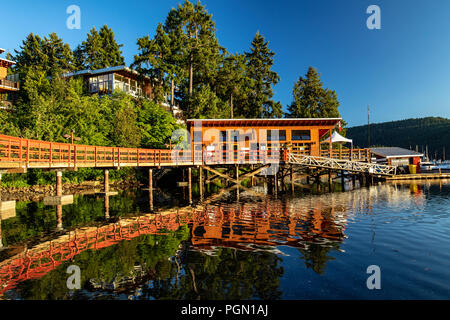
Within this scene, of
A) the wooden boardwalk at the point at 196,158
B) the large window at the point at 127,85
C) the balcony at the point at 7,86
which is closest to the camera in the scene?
the wooden boardwalk at the point at 196,158

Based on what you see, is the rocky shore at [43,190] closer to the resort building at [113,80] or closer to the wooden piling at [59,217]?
the wooden piling at [59,217]

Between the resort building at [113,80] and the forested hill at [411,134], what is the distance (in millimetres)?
122396

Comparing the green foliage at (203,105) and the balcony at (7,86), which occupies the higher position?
the balcony at (7,86)

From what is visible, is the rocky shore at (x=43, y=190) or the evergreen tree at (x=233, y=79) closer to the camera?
the rocky shore at (x=43, y=190)

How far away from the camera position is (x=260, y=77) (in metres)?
52.2

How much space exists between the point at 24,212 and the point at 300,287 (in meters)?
16.1

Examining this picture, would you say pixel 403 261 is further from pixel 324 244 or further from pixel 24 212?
pixel 24 212

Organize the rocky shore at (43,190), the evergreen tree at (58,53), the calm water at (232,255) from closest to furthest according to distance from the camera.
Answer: the calm water at (232,255), the rocky shore at (43,190), the evergreen tree at (58,53)

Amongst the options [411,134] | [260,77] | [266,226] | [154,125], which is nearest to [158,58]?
[154,125]

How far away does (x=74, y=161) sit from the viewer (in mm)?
17172

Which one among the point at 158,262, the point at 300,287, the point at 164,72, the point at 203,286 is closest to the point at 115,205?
the point at 158,262

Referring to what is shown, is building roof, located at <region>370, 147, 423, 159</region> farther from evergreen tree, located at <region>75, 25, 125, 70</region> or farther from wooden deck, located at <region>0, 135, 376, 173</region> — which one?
evergreen tree, located at <region>75, 25, 125, 70</region>

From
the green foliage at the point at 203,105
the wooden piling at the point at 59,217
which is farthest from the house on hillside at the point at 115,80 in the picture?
the wooden piling at the point at 59,217

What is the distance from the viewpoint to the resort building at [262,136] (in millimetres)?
26922
